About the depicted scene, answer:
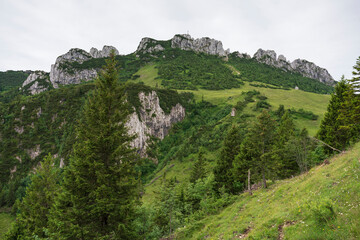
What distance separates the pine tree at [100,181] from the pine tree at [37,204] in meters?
13.6

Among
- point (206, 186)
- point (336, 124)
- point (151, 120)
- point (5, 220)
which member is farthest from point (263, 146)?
point (5, 220)

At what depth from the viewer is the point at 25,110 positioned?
118188 mm

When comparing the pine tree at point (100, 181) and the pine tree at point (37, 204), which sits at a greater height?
the pine tree at point (100, 181)

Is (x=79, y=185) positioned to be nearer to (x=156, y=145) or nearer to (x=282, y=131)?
(x=282, y=131)

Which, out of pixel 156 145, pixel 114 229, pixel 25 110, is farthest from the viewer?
pixel 25 110

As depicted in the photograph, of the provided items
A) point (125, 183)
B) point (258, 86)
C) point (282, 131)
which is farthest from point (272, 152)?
point (258, 86)

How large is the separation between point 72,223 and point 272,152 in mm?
23541

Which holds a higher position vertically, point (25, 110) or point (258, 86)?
point (258, 86)

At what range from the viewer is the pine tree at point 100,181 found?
12.3m

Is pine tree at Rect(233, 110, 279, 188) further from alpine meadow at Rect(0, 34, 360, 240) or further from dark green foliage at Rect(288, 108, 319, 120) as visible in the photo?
dark green foliage at Rect(288, 108, 319, 120)

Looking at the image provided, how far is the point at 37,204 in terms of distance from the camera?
2344 centimetres

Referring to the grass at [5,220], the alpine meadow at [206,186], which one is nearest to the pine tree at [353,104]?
the alpine meadow at [206,186]

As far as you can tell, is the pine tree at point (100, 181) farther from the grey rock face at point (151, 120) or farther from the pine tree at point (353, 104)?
the grey rock face at point (151, 120)

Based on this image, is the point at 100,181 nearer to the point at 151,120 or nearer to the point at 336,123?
the point at 336,123
